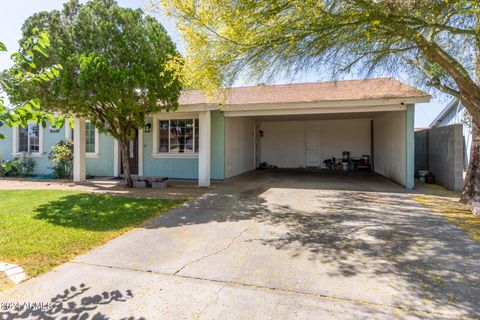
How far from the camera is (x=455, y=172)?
905cm

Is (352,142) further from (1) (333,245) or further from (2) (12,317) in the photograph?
(2) (12,317)

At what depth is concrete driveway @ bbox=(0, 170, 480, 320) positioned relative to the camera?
113 inches

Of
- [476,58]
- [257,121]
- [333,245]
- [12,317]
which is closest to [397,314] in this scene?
[333,245]

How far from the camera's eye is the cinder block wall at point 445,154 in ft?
29.2

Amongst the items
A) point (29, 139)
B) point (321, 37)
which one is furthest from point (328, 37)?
point (29, 139)

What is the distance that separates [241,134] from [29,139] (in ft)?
32.6

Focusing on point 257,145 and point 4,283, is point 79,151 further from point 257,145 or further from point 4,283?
point 257,145

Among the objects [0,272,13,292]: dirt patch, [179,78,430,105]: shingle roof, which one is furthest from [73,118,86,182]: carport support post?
[0,272,13,292]: dirt patch

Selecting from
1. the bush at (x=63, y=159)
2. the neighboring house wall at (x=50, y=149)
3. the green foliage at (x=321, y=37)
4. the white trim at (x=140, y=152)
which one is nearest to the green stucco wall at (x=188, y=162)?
the white trim at (x=140, y=152)

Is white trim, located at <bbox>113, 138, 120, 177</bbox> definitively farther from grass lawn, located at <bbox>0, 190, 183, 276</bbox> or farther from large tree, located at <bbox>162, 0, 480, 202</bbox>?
large tree, located at <bbox>162, 0, 480, 202</bbox>

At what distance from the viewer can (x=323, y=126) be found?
54.7ft

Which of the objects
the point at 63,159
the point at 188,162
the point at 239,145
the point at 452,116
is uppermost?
the point at 452,116

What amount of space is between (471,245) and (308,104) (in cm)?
622

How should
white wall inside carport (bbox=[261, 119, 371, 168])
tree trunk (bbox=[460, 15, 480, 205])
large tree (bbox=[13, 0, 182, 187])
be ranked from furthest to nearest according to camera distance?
white wall inside carport (bbox=[261, 119, 371, 168])
large tree (bbox=[13, 0, 182, 187])
tree trunk (bbox=[460, 15, 480, 205])
